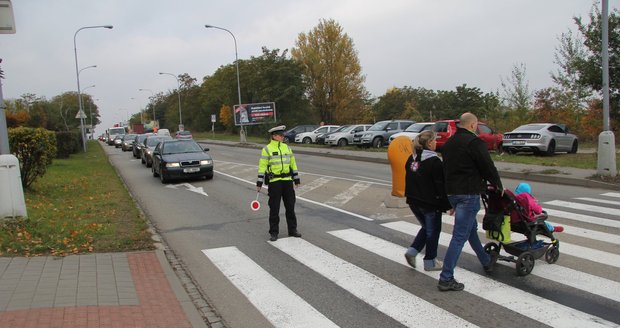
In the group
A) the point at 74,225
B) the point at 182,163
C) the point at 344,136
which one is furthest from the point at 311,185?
the point at 344,136

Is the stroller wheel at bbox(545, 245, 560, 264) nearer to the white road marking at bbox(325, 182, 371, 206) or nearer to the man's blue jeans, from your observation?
the man's blue jeans

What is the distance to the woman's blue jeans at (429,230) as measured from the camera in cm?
569

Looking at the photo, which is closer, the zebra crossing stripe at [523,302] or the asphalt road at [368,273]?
the zebra crossing stripe at [523,302]

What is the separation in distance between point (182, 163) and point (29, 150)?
4.88 metres

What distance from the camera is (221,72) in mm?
79500

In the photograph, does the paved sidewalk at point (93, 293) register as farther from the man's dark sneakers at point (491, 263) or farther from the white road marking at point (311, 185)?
the white road marking at point (311, 185)

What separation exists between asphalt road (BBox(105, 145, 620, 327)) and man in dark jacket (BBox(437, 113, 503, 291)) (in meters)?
0.44

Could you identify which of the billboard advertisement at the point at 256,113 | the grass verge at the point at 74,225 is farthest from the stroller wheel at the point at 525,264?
the billboard advertisement at the point at 256,113

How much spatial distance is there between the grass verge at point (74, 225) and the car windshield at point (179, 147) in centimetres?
420

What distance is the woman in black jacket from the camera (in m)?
5.54

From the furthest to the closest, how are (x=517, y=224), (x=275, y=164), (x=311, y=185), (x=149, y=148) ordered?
(x=149, y=148) → (x=311, y=185) → (x=275, y=164) → (x=517, y=224)

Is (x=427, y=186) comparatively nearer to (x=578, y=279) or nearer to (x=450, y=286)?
(x=450, y=286)

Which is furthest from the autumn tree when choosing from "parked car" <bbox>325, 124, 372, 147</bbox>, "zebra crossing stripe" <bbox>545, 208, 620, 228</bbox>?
"zebra crossing stripe" <bbox>545, 208, 620, 228</bbox>

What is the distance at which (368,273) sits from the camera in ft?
19.6
